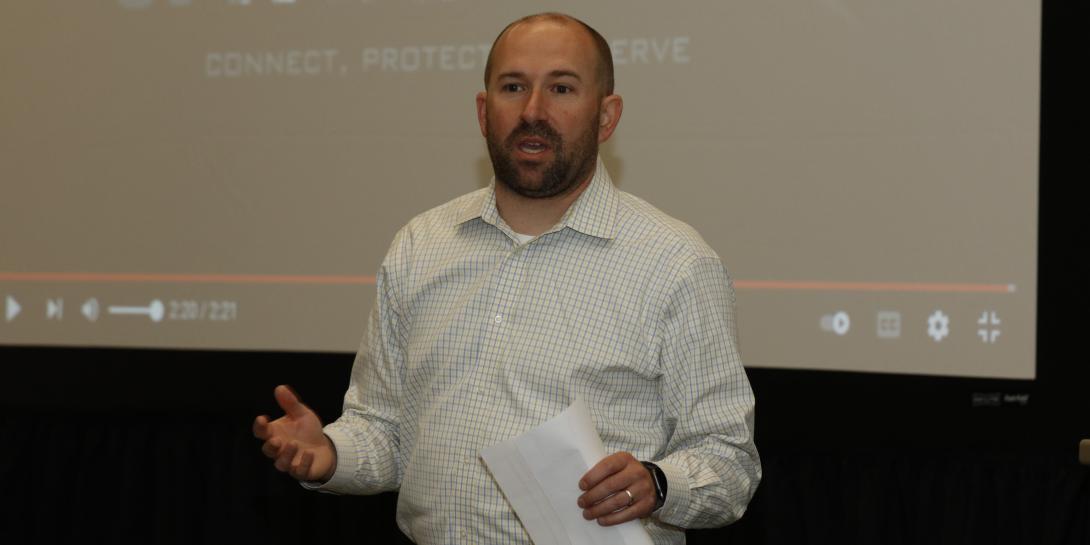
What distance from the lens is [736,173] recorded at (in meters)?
3.13

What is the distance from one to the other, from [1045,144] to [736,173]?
2.41 feet

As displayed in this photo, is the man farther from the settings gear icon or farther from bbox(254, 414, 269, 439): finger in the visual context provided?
the settings gear icon

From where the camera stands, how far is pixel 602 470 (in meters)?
1.68

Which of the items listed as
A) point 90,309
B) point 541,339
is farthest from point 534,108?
point 90,309

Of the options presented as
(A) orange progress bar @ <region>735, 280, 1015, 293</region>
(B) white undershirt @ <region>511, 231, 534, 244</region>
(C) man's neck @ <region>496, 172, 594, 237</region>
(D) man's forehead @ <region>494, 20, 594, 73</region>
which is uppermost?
(D) man's forehead @ <region>494, 20, 594, 73</region>

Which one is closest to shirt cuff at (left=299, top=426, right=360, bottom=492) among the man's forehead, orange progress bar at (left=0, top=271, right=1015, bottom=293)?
the man's forehead

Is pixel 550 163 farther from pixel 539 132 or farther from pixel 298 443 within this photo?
pixel 298 443

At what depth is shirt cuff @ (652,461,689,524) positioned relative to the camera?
1.78 m

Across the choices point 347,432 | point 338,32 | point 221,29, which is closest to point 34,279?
point 221,29

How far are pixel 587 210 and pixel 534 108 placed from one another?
19cm

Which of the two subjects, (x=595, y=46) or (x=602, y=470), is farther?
(x=595, y=46)

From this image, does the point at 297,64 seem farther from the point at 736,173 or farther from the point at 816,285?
the point at 816,285

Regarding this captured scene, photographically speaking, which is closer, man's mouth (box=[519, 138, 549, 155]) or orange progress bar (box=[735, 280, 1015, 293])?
man's mouth (box=[519, 138, 549, 155])
